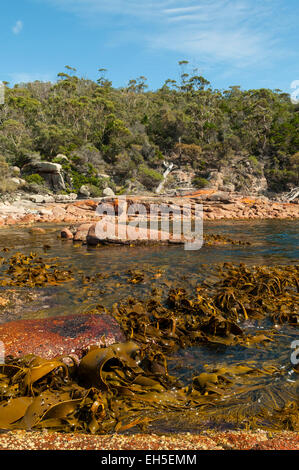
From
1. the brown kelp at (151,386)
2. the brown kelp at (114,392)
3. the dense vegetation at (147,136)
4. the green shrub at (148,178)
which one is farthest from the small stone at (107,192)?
the brown kelp at (114,392)

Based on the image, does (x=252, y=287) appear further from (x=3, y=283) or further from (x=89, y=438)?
(x=3, y=283)

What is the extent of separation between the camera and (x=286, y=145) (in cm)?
4281

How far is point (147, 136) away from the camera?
4647 cm

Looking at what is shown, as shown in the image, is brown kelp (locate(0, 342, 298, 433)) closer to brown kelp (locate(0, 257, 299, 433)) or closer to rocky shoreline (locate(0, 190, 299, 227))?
brown kelp (locate(0, 257, 299, 433))

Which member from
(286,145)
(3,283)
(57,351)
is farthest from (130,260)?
(286,145)

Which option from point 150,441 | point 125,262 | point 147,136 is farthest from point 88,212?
point 147,136

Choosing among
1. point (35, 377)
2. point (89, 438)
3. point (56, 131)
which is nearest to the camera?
point (89, 438)

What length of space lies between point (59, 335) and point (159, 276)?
3.28 m

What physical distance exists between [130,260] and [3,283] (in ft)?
10.2

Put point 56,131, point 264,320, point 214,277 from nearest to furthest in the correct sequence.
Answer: point 264,320
point 214,277
point 56,131

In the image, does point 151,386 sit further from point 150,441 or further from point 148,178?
point 148,178

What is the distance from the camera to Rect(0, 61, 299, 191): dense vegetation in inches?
1446

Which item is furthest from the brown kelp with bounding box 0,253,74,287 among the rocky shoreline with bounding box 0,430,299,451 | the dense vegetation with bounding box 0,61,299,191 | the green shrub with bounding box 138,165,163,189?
the green shrub with bounding box 138,165,163,189

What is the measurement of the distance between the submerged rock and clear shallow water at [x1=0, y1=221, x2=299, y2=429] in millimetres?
753
